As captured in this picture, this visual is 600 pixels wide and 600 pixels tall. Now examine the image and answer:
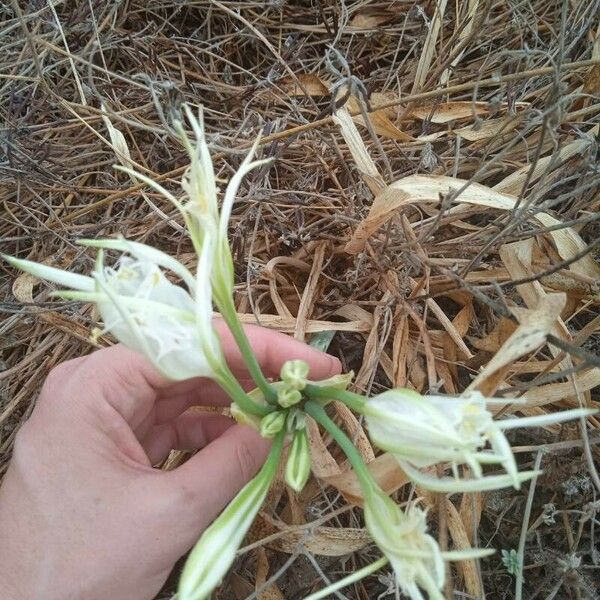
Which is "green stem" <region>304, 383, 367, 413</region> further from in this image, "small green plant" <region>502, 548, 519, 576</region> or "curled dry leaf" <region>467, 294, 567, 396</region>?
"small green plant" <region>502, 548, 519, 576</region>

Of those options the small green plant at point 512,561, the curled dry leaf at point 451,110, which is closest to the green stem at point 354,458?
the small green plant at point 512,561

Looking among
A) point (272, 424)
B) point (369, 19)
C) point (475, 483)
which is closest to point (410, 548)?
point (475, 483)

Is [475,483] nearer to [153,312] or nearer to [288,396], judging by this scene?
[288,396]

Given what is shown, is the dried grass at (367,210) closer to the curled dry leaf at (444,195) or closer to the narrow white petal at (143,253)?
the curled dry leaf at (444,195)

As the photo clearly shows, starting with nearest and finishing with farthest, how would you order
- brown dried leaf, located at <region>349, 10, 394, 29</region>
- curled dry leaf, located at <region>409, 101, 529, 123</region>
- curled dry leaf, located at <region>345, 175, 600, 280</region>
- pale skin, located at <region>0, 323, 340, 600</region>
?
pale skin, located at <region>0, 323, 340, 600</region>
curled dry leaf, located at <region>345, 175, 600, 280</region>
curled dry leaf, located at <region>409, 101, 529, 123</region>
brown dried leaf, located at <region>349, 10, 394, 29</region>

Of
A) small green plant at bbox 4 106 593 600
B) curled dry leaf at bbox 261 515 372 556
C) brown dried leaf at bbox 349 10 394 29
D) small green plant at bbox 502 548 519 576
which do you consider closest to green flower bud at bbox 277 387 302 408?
small green plant at bbox 4 106 593 600

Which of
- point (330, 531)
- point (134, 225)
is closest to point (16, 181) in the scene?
point (134, 225)
